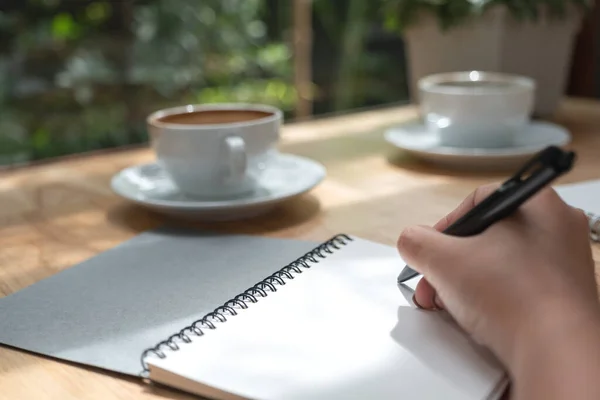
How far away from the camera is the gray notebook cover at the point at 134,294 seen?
43 cm

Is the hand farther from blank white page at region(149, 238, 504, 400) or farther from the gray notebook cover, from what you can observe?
the gray notebook cover

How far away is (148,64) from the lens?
1720 millimetres

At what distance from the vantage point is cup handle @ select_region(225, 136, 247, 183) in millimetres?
655

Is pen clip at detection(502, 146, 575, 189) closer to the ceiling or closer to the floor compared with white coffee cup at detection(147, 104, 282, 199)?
closer to the ceiling

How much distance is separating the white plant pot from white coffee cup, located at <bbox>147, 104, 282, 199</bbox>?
0.45 metres

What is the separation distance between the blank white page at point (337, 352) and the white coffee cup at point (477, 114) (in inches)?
→ 16.7

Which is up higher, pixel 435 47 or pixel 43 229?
pixel 435 47

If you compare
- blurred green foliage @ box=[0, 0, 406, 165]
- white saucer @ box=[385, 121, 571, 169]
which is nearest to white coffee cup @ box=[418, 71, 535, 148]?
white saucer @ box=[385, 121, 571, 169]

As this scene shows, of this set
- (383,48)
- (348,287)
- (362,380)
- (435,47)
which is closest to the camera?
(362,380)

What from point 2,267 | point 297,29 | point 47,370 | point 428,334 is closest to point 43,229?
point 2,267

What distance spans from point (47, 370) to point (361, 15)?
1.55m

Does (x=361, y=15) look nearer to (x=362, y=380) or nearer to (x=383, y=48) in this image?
(x=383, y=48)

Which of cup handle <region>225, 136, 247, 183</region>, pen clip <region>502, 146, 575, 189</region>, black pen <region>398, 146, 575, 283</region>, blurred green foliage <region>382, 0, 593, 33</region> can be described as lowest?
cup handle <region>225, 136, 247, 183</region>

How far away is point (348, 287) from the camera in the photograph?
18.4 inches
